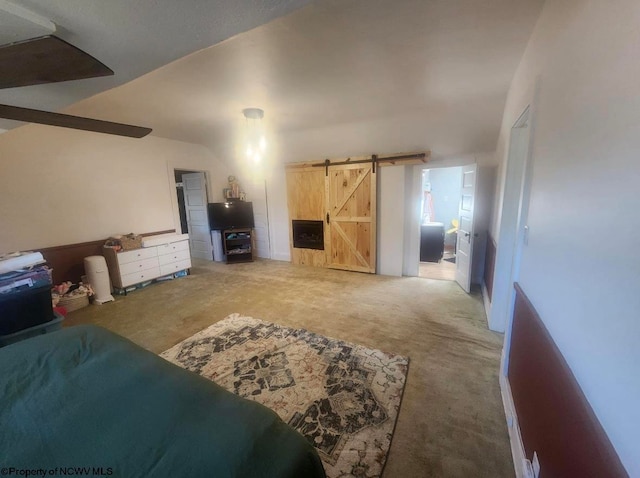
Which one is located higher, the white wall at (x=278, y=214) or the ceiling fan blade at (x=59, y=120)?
the ceiling fan blade at (x=59, y=120)

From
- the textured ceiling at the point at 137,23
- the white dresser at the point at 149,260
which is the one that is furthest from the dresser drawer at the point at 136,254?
the textured ceiling at the point at 137,23

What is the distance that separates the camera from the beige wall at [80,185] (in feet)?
10.7

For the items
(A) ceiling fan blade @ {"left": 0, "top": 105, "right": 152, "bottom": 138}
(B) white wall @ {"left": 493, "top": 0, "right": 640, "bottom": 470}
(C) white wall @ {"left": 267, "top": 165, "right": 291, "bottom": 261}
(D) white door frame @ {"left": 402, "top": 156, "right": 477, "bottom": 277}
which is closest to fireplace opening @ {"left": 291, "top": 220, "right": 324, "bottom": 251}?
(C) white wall @ {"left": 267, "top": 165, "right": 291, "bottom": 261}

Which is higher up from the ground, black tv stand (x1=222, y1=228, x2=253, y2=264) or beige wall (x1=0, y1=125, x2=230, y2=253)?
beige wall (x1=0, y1=125, x2=230, y2=253)

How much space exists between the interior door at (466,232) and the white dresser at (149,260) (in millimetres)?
5007

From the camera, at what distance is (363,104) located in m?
3.30

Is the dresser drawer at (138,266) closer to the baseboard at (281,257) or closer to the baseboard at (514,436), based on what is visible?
the baseboard at (281,257)

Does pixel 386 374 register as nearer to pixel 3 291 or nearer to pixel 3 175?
pixel 3 291

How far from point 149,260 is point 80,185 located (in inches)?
58.6

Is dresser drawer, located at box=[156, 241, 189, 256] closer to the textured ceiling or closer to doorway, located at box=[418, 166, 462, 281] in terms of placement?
the textured ceiling

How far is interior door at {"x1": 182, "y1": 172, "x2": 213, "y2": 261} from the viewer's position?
594 cm

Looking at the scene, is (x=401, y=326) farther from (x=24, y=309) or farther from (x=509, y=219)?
(x=24, y=309)

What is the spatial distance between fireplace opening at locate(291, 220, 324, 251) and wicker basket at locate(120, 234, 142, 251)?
2.84 m

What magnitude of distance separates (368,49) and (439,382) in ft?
9.21
